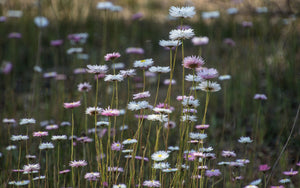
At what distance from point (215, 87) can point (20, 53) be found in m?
3.97

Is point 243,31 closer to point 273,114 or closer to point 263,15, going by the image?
point 263,15

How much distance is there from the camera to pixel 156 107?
5.32 feet

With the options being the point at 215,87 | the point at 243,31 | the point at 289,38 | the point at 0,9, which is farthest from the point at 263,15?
the point at 0,9

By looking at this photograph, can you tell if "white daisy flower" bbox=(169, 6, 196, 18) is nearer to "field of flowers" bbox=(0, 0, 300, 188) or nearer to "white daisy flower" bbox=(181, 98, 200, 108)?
"field of flowers" bbox=(0, 0, 300, 188)

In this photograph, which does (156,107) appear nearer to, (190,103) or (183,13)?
(190,103)

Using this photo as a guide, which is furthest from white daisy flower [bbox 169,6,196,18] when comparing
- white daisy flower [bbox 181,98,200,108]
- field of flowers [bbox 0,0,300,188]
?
white daisy flower [bbox 181,98,200,108]

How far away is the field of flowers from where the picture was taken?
5.09 ft

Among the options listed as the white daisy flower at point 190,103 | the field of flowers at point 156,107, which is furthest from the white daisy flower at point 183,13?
the white daisy flower at point 190,103

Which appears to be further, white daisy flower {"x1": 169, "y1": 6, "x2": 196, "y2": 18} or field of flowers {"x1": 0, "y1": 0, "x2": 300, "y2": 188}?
field of flowers {"x1": 0, "y1": 0, "x2": 300, "y2": 188}

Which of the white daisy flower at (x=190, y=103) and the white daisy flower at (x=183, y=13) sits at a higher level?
the white daisy flower at (x=183, y=13)

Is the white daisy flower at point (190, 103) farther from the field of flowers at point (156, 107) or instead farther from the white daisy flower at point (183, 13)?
the white daisy flower at point (183, 13)

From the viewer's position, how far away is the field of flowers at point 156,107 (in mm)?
1553

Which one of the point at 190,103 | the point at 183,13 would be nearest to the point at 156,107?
the point at 190,103

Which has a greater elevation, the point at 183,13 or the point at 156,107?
the point at 183,13
